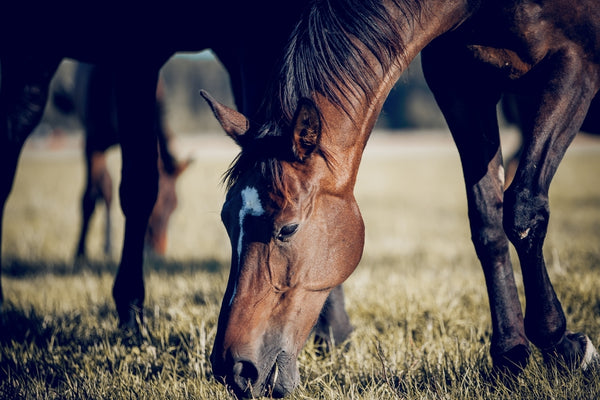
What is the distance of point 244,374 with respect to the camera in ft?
5.62

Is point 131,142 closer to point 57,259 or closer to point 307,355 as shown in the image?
point 307,355

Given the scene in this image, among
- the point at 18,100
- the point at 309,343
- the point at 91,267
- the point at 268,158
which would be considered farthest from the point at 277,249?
Result: the point at 91,267

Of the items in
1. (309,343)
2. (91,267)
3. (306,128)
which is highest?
(306,128)

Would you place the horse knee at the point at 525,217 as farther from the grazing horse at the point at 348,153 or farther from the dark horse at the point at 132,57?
the dark horse at the point at 132,57

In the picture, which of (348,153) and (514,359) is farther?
(514,359)

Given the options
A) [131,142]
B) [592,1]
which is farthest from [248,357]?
[592,1]

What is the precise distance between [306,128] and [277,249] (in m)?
0.44

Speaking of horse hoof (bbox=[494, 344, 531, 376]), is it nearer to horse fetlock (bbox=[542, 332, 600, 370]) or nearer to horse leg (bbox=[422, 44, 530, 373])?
horse fetlock (bbox=[542, 332, 600, 370])

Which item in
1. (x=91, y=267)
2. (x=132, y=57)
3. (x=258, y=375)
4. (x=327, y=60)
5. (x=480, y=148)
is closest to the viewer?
(x=258, y=375)

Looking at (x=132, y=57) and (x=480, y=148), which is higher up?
(x=132, y=57)

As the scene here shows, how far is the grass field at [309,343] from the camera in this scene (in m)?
2.07

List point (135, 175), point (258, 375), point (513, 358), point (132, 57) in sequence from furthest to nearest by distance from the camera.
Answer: point (135, 175) → point (132, 57) → point (513, 358) → point (258, 375)

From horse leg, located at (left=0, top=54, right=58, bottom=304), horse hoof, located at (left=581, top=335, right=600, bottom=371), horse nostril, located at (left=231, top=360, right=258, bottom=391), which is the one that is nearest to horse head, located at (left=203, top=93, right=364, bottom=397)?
horse nostril, located at (left=231, top=360, right=258, bottom=391)

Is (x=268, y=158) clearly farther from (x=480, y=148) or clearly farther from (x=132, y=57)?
(x=132, y=57)
